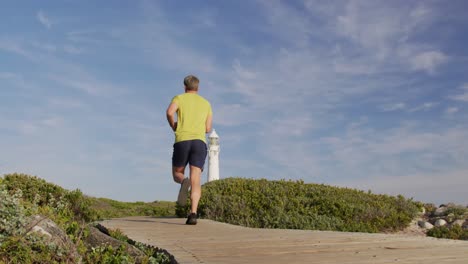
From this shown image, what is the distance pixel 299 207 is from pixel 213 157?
45.1 ft

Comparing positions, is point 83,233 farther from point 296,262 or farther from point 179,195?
point 296,262

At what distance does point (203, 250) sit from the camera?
642 cm

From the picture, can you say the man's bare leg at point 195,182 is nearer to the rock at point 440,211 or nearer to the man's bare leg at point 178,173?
the man's bare leg at point 178,173

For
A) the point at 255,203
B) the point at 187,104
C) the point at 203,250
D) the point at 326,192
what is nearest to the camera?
the point at 203,250

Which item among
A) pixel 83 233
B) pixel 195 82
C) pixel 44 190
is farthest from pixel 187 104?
pixel 44 190

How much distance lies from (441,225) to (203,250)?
11052 millimetres

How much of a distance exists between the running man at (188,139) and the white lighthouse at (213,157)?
17504mm

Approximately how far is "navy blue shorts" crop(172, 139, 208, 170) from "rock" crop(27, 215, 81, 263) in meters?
2.77

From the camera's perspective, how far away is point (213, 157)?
2736cm

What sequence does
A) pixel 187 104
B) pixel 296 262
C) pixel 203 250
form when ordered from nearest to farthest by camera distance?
pixel 296 262 → pixel 203 250 → pixel 187 104

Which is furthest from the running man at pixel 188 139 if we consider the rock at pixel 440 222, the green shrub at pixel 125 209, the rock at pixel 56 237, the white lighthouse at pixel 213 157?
the white lighthouse at pixel 213 157

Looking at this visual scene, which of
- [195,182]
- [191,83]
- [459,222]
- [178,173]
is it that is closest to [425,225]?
[459,222]

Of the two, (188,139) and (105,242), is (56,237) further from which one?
(188,139)

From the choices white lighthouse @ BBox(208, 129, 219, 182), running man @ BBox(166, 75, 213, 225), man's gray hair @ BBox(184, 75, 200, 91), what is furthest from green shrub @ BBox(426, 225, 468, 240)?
white lighthouse @ BBox(208, 129, 219, 182)
